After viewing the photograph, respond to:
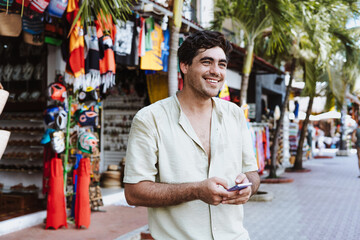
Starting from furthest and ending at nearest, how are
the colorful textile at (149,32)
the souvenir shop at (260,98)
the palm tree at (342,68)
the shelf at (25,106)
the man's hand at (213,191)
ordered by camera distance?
1. the palm tree at (342,68)
2. the souvenir shop at (260,98)
3. the shelf at (25,106)
4. the colorful textile at (149,32)
5. the man's hand at (213,191)

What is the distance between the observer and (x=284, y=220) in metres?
7.59

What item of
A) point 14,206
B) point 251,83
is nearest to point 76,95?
point 14,206

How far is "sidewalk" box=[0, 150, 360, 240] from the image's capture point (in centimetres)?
603

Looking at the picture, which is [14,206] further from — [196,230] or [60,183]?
[196,230]

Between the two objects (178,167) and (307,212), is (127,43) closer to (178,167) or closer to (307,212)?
(307,212)

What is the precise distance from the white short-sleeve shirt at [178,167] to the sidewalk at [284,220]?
13.8ft

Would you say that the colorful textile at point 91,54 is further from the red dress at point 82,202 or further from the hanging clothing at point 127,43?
the red dress at point 82,202

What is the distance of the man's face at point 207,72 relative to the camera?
6.41 ft

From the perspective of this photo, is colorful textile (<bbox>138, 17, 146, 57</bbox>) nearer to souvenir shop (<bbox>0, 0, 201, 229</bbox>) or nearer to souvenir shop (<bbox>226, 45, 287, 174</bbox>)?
souvenir shop (<bbox>0, 0, 201, 229</bbox>)

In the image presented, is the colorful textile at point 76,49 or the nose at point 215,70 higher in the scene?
the colorful textile at point 76,49

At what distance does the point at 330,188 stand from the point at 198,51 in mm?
11093

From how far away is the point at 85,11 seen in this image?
4352 mm

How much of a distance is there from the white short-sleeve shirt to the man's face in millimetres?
164

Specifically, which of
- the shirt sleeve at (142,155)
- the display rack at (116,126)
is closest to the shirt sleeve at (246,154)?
the shirt sleeve at (142,155)
